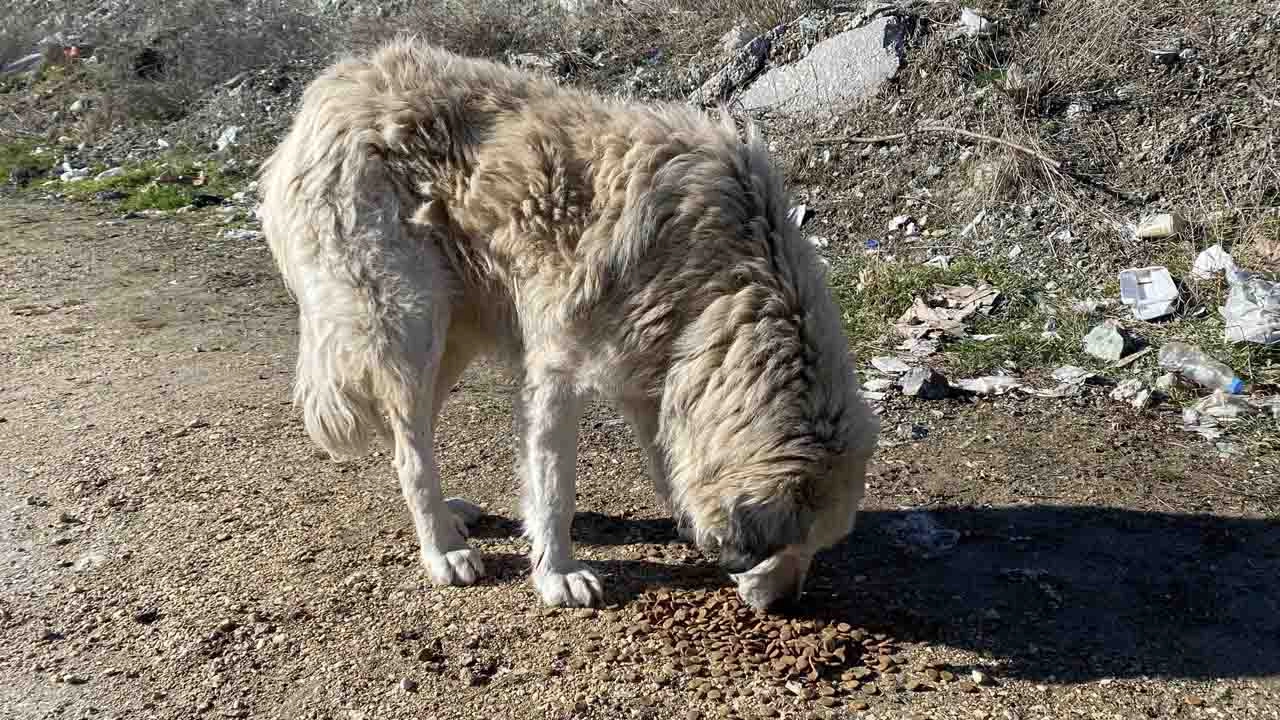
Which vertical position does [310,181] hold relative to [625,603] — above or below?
above

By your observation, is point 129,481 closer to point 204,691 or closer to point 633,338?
point 204,691

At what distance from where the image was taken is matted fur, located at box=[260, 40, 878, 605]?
359cm

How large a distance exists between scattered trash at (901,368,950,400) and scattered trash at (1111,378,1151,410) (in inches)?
32.3

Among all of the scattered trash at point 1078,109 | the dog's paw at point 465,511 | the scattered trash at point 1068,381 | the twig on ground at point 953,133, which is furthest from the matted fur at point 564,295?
the scattered trash at point 1078,109

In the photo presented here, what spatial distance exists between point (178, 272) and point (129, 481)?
3.55 m

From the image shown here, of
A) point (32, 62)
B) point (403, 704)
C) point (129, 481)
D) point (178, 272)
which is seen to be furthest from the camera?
point (32, 62)

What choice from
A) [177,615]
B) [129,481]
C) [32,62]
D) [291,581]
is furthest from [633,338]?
[32,62]

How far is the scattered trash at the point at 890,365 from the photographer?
18.9 ft

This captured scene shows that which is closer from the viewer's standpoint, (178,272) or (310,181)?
(310,181)

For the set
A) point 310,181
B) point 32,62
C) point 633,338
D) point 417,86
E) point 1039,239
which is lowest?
point 32,62

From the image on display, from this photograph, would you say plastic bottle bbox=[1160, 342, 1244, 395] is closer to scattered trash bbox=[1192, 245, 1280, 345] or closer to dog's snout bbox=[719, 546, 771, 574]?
scattered trash bbox=[1192, 245, 1280, 345]

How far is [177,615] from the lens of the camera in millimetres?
3844

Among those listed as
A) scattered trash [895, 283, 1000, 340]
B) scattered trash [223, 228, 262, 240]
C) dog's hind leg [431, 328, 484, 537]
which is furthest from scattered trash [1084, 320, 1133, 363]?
scattered trash [223, 228, 262, 240]

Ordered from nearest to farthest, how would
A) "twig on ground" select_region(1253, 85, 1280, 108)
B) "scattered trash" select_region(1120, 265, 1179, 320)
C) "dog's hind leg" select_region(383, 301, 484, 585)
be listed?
"dog's hind leg" select_region(383, 301, 484, 585) → "scattered trash" select_region(1120, 265, 1179, 320) → "twig on ground" select_region(1253, 85, 1280, 108)
